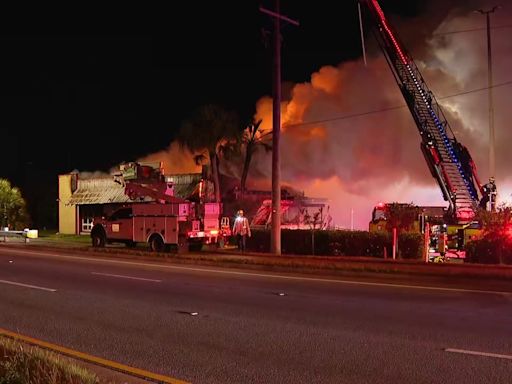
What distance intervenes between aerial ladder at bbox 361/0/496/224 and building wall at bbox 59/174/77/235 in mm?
23086

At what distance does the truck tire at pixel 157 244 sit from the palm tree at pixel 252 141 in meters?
11.4

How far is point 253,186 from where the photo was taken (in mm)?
37719

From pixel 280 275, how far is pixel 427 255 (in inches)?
219

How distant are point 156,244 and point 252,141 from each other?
1308cm

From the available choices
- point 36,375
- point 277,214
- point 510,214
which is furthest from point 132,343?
point 510,214

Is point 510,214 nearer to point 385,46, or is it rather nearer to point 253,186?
point 385,46

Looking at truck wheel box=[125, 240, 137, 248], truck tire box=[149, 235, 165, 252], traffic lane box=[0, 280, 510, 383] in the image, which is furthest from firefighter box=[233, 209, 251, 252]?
traffic lane box=[0, 280, 510, 383]

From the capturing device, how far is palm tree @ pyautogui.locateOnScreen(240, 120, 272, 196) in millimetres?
33656

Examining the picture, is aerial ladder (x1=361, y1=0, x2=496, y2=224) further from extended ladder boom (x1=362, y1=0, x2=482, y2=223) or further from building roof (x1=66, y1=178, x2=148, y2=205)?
building roof (x1=66, y1=178, x2=148, y2=205)

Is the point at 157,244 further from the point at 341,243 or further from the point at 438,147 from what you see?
the point at 438,147

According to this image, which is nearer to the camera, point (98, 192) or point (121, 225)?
point (121, 225)

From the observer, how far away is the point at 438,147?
25.1 m

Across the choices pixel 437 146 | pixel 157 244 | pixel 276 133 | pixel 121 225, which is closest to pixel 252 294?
pixel 276 133

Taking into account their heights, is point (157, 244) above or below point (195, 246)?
above
